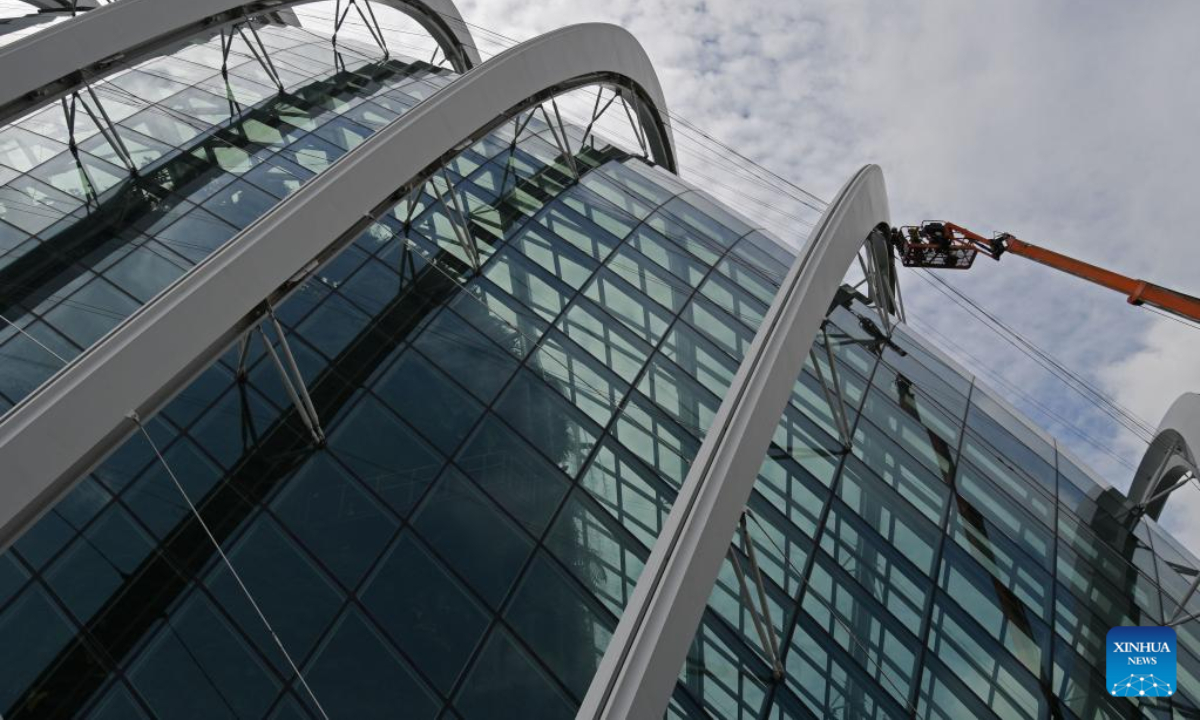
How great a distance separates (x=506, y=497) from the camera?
17094 mm

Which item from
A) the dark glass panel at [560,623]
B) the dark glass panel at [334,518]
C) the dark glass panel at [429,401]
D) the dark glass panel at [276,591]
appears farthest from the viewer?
the dark glass panel at [429,401]

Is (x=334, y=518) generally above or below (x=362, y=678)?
above

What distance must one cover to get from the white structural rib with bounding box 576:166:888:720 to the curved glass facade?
4115mm

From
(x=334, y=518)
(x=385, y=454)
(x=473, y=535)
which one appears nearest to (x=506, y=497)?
(x=473, y=535)

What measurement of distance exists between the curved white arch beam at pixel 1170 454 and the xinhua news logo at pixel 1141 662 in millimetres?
5516

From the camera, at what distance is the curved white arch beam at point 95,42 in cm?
2164

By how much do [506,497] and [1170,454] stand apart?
23.4 m

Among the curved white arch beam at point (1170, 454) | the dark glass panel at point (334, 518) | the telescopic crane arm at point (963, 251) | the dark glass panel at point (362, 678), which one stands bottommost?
the dark glass panel at point (362, 678)

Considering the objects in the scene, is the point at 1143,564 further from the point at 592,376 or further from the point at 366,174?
the point at 366,174

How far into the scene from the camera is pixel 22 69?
70.7 ft

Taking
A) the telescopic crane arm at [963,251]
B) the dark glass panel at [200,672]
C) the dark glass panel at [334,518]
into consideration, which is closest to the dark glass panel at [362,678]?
the dark glass panel at [200,672]

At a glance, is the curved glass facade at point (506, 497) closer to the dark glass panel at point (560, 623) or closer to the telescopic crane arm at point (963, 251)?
the dark glass panel at point (560, 623)

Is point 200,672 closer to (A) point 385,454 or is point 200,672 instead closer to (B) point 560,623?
(A) point 385,454

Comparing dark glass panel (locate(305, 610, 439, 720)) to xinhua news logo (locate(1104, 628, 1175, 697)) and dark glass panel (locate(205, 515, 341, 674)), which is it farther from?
xinhua news logo (locate(1104, 628, 1175, 697))
